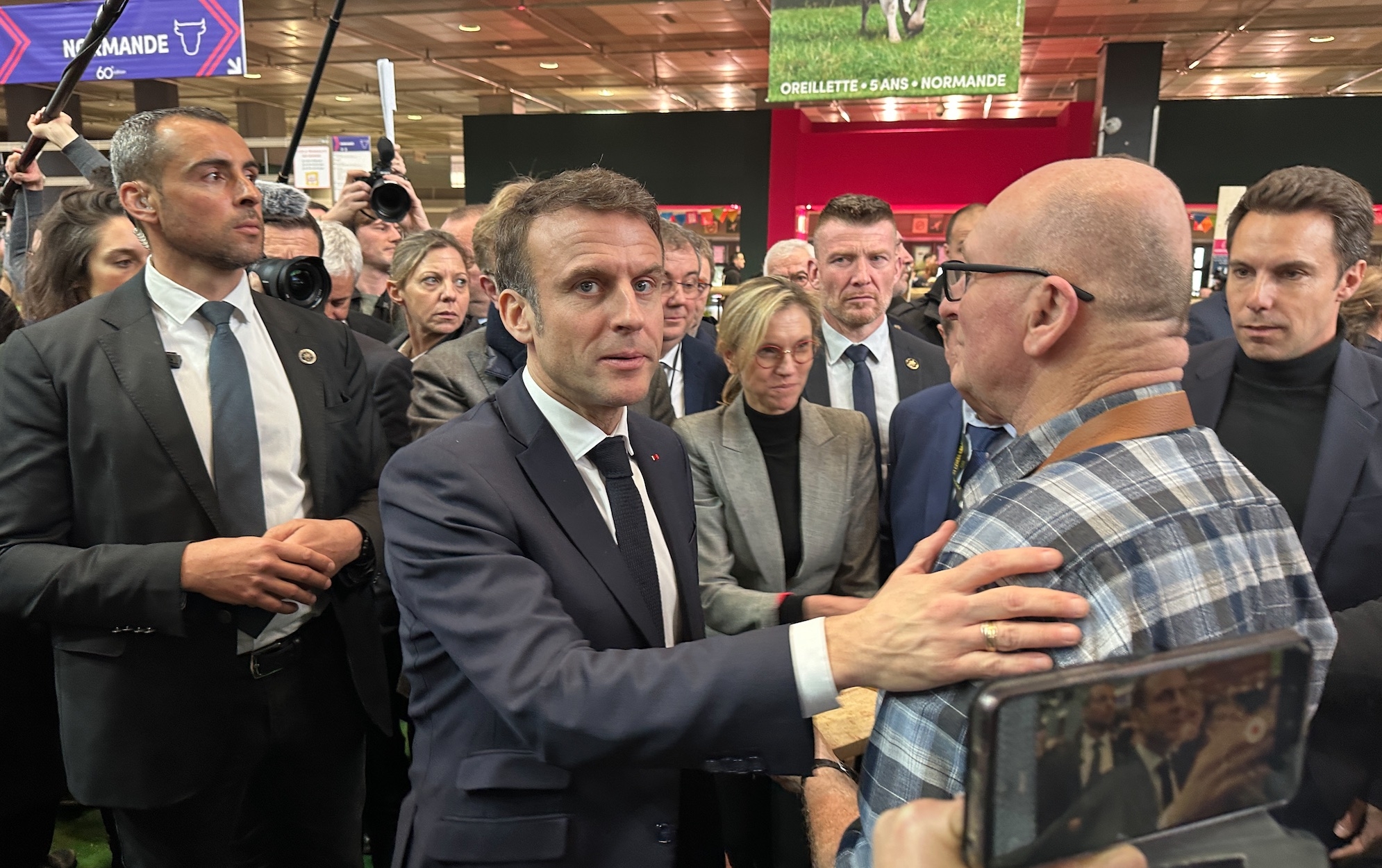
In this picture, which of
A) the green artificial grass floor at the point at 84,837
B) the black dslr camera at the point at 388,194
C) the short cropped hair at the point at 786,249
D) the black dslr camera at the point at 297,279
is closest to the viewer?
the black dslr camera at the point at 297,279

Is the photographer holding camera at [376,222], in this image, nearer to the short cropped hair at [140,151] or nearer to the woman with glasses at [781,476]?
the short cropped hair at [140,151]

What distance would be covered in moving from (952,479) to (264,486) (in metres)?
1.58

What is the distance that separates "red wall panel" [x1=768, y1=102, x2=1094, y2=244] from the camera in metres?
13.9

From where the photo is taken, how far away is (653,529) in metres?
1.50

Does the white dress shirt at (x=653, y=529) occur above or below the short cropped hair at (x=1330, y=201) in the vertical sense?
below

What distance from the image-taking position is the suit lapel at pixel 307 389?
198 cm

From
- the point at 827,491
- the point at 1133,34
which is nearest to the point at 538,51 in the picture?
the point at 1133,34

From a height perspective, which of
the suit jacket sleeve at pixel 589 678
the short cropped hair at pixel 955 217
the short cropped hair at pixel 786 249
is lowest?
the suit jacket sleeve at pixel 589 678

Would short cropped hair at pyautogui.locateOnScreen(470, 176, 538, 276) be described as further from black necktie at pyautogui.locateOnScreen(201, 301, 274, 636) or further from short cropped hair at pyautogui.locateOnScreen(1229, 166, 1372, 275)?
short cropped hair at pyautogui.locateOnScreen(1229, 166, 1372, 275)

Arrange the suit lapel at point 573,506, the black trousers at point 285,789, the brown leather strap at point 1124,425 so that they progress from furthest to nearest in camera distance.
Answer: the black trousers at point 285,789 → the suit lapel at point 573,506 → the brown leather strap at point 1124,425

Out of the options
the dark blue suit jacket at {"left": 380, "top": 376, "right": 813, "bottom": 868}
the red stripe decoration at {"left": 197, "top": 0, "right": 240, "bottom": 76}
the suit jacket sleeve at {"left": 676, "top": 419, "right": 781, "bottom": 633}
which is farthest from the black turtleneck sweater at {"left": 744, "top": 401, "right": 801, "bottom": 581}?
the red stripe decoration at {"left": 197, "top": 0, "right": 240, "bottom": 76}

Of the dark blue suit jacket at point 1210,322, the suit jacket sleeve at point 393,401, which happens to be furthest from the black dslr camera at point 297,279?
the dark blue suit jacket at point 1210,322

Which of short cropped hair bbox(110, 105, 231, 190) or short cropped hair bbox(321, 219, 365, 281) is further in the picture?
short cropped hair bbox(321, 219, 365, 281)

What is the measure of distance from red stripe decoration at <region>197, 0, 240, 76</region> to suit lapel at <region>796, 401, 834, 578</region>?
4821 millimetres
